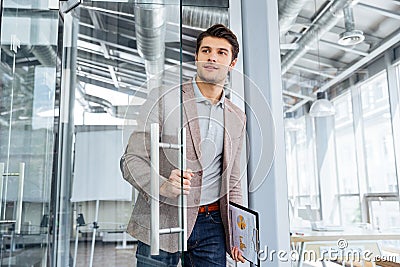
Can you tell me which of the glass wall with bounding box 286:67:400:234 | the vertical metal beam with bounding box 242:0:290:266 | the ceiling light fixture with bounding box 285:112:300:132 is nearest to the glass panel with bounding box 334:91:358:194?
the glass wall with bounding box 286:67:400:234

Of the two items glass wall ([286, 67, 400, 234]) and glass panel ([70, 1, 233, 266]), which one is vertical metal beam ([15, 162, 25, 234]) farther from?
glass wall ([286, 67, 400, 234])

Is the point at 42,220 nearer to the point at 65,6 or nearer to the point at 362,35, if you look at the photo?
the point at 65,6

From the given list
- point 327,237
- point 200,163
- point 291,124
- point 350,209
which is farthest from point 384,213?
point 200,163

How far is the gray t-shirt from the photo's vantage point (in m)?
1.37

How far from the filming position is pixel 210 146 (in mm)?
1394

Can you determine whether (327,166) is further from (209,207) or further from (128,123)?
(128,123)

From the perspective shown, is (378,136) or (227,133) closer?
(227,133)

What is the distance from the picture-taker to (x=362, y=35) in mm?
3527

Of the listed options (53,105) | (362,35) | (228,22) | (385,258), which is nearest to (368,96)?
(362,35)

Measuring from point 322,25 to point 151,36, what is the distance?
88.2 inches

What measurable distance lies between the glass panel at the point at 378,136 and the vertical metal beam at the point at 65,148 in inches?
139

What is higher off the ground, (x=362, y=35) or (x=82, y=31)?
(x=362, y=35)

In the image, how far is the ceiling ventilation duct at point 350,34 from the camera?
11.0ft

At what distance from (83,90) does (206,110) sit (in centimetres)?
45
